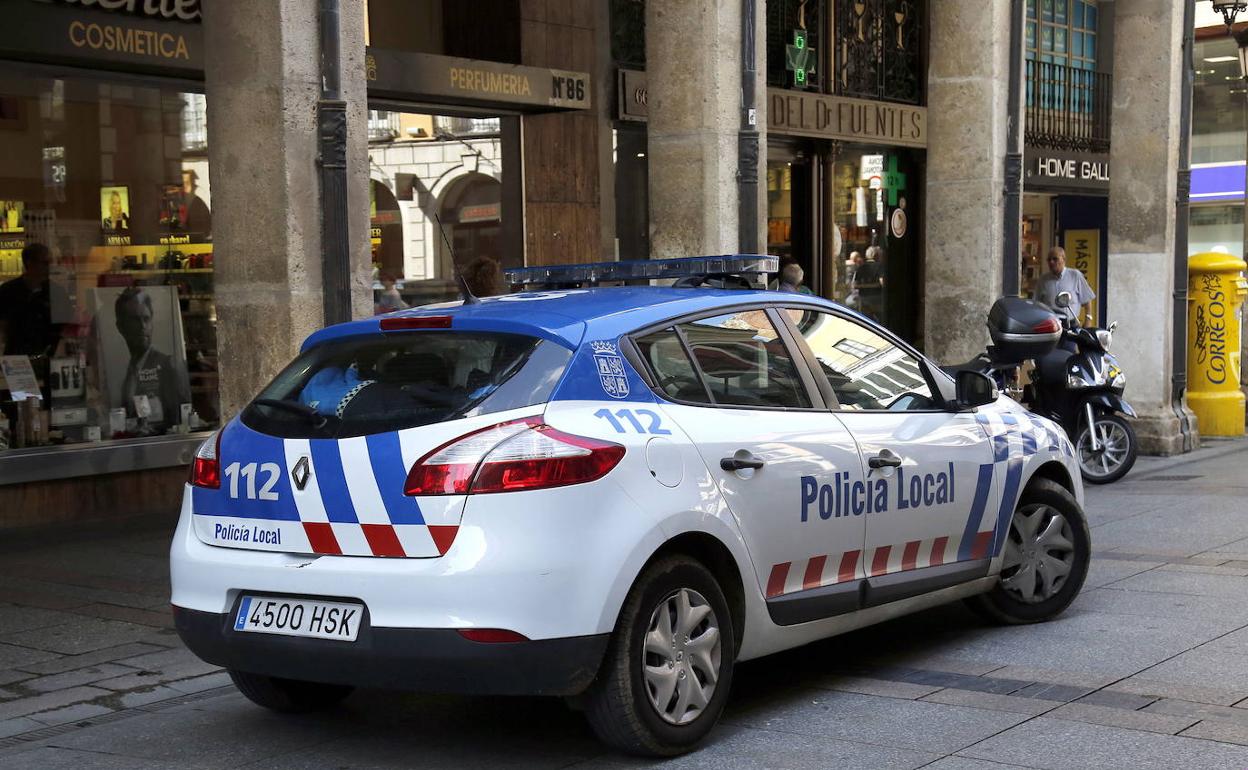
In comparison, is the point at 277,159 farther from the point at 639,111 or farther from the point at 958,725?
the point at 639,111

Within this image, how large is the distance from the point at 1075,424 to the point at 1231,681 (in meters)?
6.98

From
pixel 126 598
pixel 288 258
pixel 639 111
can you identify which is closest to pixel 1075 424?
pixel 639 111

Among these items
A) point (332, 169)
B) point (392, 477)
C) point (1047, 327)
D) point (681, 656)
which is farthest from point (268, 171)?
point (1047, 327)

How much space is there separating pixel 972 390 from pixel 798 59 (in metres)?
11.4

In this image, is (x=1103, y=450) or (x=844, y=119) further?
(x=844, y=119)

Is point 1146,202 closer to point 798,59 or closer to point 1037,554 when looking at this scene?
point 798,59

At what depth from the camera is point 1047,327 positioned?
39.0 ft

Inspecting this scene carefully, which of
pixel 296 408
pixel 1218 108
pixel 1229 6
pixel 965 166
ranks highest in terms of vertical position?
pixel 1218 108

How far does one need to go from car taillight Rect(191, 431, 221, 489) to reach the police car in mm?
13

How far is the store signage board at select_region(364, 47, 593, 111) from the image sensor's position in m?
12.4

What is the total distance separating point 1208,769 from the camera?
190 inches

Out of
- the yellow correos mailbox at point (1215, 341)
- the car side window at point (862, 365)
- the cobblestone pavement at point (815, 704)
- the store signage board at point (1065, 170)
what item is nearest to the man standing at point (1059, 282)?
the yellow correos mailbox at point (1215, 341)

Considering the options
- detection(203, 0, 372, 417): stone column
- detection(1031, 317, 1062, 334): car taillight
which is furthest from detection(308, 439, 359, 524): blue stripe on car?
detection(1031, 317, 1062, 334): car taillight

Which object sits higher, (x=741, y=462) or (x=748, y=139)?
(x=748, y=139)
